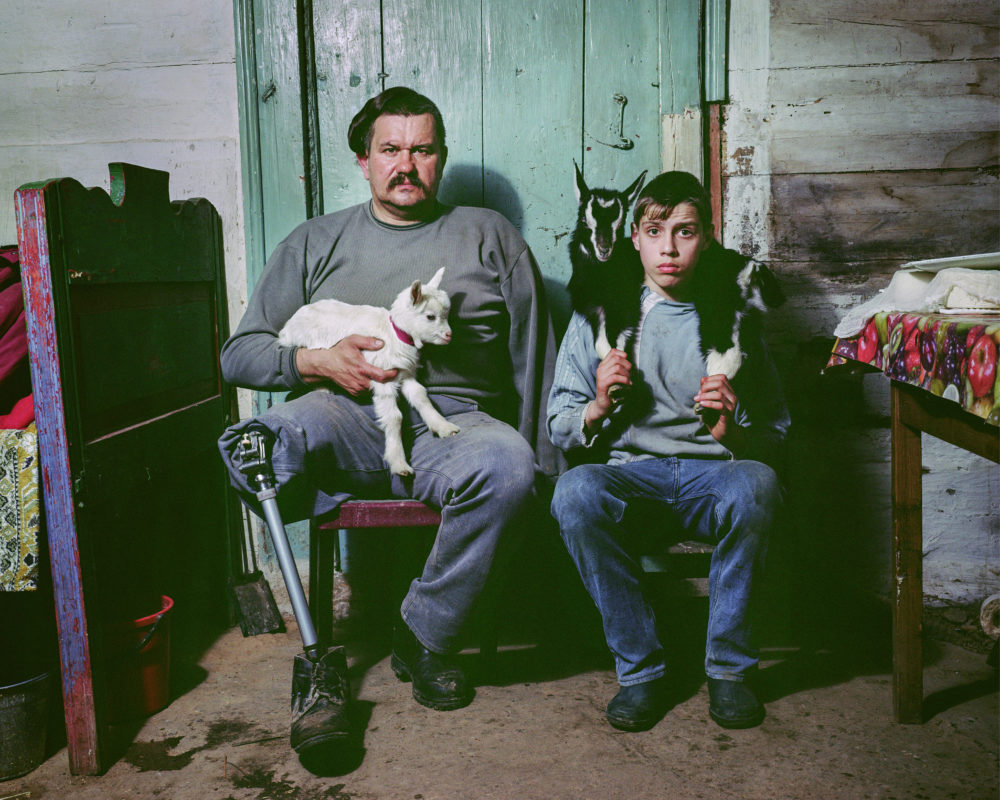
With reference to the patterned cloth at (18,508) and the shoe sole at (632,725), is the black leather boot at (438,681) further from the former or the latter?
the patterned cloth at (18,508)

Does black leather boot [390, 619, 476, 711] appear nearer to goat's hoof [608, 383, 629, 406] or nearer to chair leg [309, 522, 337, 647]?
chair leg [309, 522, 337, 647]

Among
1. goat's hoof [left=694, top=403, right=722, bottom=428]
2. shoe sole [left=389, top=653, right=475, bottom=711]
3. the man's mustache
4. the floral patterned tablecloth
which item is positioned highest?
the man's mustache

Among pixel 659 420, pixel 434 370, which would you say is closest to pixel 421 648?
pixel 434 370

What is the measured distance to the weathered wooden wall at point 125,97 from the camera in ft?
7.30

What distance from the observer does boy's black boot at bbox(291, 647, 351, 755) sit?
1.53m

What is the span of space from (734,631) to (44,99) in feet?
8.21

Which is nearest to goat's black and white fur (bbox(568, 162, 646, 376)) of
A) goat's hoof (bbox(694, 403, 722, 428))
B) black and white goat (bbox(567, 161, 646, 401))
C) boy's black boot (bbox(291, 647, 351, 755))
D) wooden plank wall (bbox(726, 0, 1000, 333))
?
black and white goat (bbox(567, 161, 646, 401))

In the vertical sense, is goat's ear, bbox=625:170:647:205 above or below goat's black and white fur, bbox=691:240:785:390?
above

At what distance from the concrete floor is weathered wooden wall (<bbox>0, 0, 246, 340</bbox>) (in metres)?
1.24

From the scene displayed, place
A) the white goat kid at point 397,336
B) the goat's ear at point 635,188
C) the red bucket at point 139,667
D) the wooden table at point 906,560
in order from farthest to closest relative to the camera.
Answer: the goat's ear at point 635,188, the white goat kid at point 397,336, the red bucket at point 139,667, the wooden table at point 906,560

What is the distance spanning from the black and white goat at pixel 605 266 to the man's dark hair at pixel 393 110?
47 centimetres

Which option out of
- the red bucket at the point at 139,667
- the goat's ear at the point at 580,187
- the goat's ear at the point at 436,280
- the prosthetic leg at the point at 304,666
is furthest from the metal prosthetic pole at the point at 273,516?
the goat's ear at the point at 580,187

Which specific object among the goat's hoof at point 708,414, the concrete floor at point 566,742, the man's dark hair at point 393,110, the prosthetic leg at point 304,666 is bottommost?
the concrete floor at point 566,742

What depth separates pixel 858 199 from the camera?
2.14 metres
